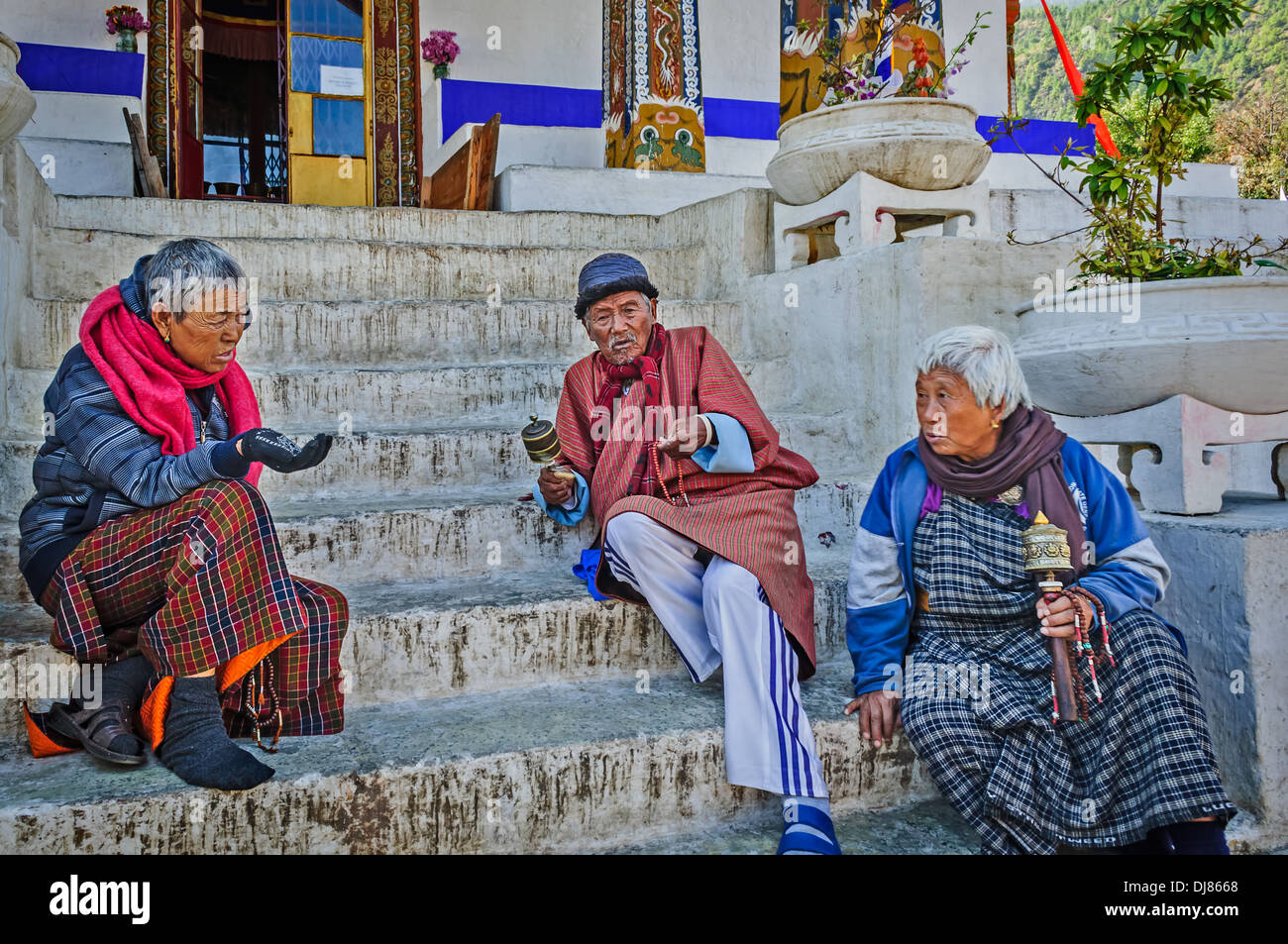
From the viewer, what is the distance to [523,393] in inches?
146

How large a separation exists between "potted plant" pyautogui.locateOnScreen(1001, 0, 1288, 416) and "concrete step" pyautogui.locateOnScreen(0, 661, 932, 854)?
1.09m

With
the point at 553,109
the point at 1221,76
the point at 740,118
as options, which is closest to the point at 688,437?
the point at 1221,76

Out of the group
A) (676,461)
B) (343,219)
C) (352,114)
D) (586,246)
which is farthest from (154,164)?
(676,461)

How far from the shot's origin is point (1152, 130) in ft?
9.39

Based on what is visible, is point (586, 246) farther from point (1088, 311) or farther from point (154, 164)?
point (154, 164)

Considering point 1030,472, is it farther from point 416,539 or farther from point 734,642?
point 416,539

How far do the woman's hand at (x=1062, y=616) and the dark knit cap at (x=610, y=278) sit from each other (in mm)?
1316

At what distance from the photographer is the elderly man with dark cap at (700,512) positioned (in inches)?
83.4

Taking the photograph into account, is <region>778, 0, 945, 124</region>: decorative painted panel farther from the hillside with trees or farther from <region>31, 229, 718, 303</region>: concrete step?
<region>31, 229, 718, 303</region>: concrete step

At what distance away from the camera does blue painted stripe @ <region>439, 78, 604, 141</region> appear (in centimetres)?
832

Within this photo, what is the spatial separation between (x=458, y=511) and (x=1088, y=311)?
1.85 m

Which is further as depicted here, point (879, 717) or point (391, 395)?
point (391, 395)

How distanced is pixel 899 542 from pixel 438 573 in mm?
1365
